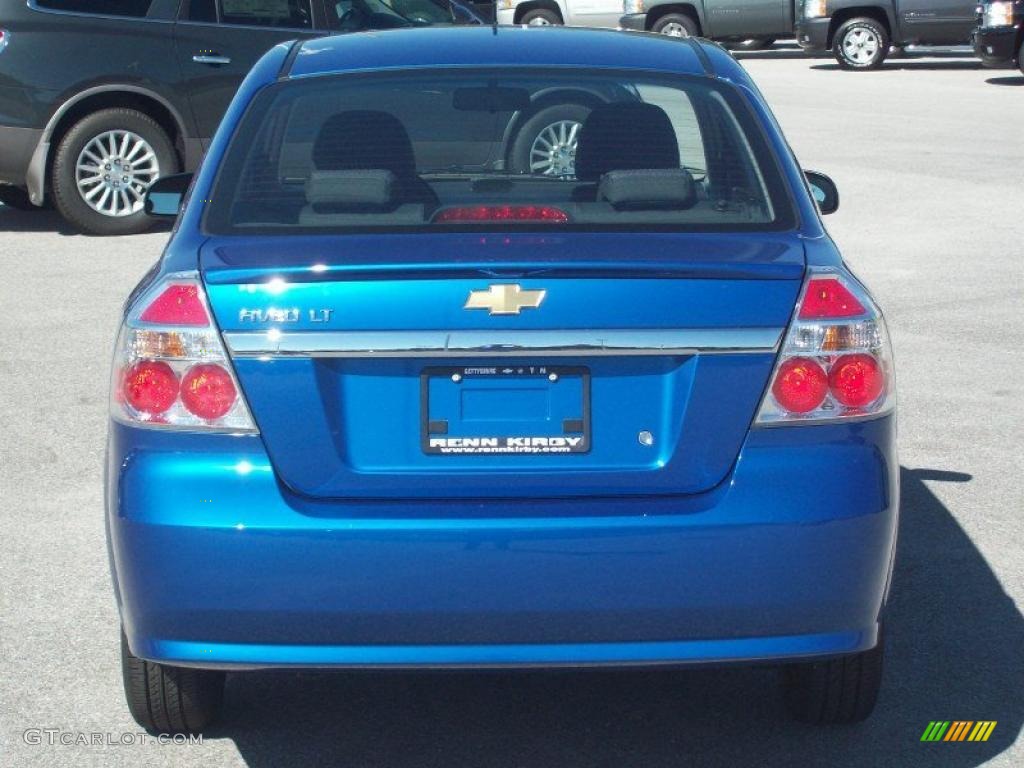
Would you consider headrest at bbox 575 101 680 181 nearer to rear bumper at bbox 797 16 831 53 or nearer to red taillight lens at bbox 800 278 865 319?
red taillight lens at bbox 800 278 865 319

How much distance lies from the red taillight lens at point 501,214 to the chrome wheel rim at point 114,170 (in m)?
8.11

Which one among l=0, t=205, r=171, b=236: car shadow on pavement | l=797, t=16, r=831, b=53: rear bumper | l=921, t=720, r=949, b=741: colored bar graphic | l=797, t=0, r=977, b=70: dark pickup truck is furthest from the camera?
l=797, t=16, r=831, b=53: rear bumper

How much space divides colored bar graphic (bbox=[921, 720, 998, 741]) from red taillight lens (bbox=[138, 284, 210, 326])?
74.7 inches

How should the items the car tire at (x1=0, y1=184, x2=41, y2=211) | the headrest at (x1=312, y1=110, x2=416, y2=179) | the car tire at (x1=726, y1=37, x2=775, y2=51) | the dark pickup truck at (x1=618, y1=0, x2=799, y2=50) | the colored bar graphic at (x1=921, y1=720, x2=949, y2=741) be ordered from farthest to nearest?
the car tire at (x1=726, y1=37, x2=775, y2=51)
the dark pickup truck at (x1=618, y1=0, x2=799, y2=50)
the car tire at (x1=0, y1=184, x2=41, y2=211)
the headrest at (x1=312, y1=110, x2=416, y2=179)
the colored bar graphic at (x1=921, y1=720, x2=949, y2=741)

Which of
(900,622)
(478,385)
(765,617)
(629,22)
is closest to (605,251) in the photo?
(478,385)

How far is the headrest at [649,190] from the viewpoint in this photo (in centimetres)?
402

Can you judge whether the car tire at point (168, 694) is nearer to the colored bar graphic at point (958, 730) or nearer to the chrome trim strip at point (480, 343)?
the chrome trim strip at point (480, 343)

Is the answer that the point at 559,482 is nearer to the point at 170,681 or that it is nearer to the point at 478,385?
the point at 478,385

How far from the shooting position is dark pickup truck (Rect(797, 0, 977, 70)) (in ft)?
83.0

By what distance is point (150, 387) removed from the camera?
11.8 ft

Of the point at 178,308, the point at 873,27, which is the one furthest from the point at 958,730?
the point at 873,27

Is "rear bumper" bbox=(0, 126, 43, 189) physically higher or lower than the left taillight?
lower

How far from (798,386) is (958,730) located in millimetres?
1098

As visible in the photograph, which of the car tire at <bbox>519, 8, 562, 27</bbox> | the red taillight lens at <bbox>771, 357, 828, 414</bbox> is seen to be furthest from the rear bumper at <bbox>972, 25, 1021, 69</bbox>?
the red taillight lens at <bbox>771, 357, 828, 414</bbox>
